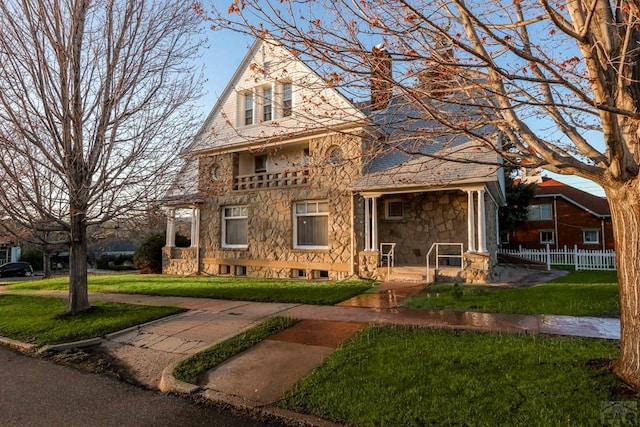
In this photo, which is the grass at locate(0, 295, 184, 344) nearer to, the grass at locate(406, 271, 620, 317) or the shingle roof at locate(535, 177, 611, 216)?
the grass at locate(406, 271, 620, 317)

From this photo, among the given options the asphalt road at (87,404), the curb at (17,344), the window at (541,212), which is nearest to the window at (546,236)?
the window at (541,212)

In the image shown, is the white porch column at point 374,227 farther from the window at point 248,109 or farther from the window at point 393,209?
the window at point 248,109

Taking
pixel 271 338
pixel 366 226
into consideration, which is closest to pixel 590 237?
pixel 366 226

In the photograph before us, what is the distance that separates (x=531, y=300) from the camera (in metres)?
8.43

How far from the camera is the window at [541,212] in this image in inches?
1207

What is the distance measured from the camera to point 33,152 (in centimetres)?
787

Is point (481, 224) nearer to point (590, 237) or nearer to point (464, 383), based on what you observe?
point (464, 383)

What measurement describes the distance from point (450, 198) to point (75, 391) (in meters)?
12.2

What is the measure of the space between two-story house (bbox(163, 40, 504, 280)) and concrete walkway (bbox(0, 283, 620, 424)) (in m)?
3.49

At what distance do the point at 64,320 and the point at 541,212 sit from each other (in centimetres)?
3215

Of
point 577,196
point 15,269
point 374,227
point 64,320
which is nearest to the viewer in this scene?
point 64,320

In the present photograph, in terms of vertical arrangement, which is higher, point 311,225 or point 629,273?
point 311,225

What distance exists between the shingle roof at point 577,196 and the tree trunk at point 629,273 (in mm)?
27803

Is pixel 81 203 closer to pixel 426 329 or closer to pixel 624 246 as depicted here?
pixel 426 329
